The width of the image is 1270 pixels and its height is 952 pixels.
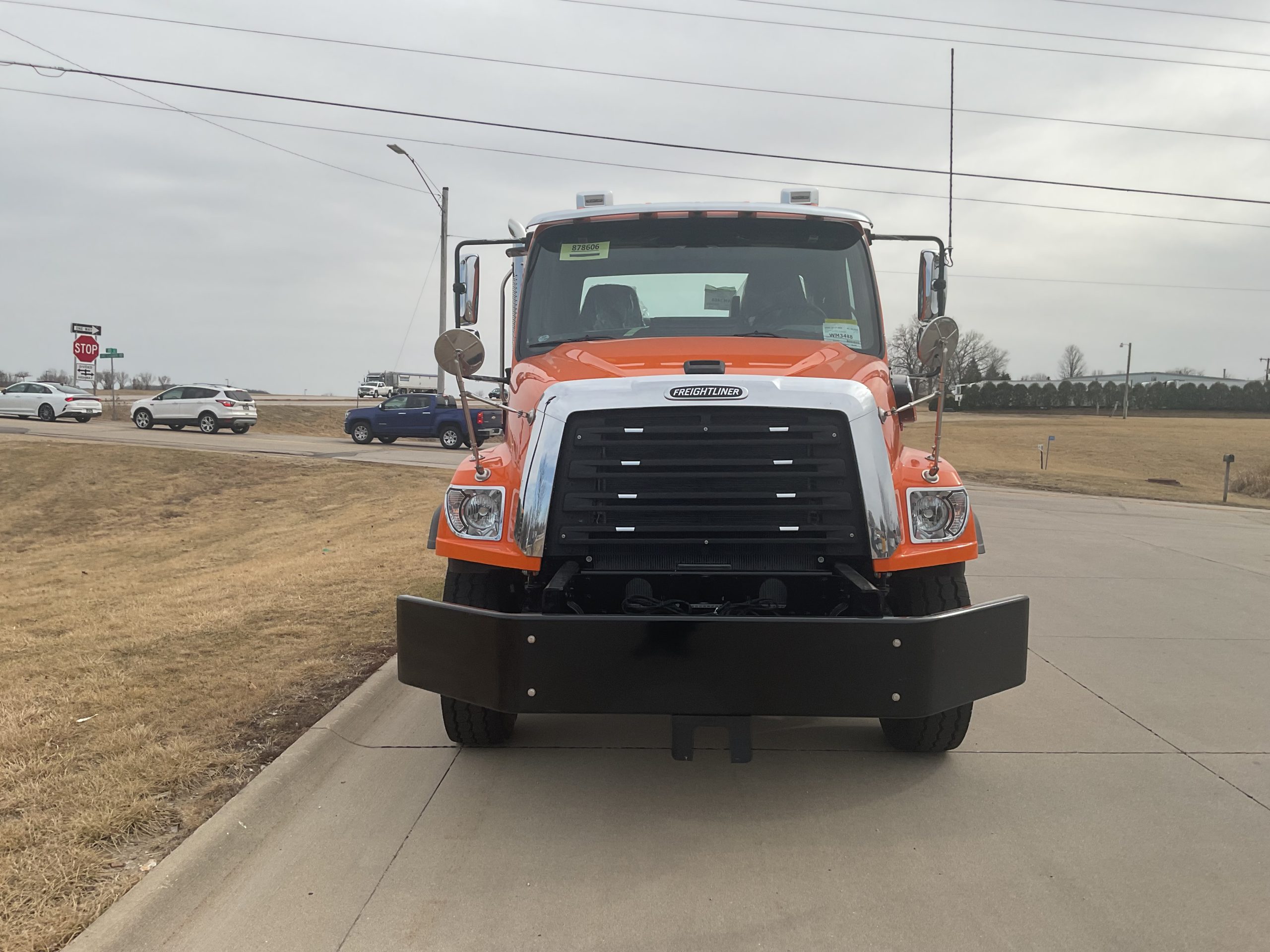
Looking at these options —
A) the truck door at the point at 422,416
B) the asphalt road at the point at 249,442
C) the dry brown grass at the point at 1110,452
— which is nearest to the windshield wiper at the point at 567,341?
the dry brown grass at the point at 1110,452

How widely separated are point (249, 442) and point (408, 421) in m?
4.55

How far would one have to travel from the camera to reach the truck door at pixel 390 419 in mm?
28375

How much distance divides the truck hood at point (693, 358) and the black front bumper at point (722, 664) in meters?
1.12

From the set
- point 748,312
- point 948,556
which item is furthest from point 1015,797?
point 748,312

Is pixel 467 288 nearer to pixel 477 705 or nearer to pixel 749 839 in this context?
pixel 477 705

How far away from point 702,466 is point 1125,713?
306 cm

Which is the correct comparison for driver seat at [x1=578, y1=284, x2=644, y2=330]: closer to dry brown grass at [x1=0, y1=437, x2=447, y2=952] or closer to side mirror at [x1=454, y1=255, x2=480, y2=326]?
side mirror at [x1=454, y1=255, x2=480, y2=326]

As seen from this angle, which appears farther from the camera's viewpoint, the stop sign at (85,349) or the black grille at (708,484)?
the stop sign at (85,349)

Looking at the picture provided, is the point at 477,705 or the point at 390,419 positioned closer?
the point at 477,705

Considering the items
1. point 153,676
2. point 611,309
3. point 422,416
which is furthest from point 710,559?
point 422,416

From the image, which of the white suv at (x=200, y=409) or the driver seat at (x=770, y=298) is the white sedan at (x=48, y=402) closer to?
the white suv at (x=200, y=409)

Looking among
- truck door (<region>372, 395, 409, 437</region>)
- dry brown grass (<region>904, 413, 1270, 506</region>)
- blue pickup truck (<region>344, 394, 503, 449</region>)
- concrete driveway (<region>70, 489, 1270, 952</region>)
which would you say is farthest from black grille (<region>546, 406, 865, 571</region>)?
truck door (<region>372, 395, 409, 437</region>)

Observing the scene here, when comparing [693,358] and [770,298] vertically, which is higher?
[770,298]

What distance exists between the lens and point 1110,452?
4322 cm
